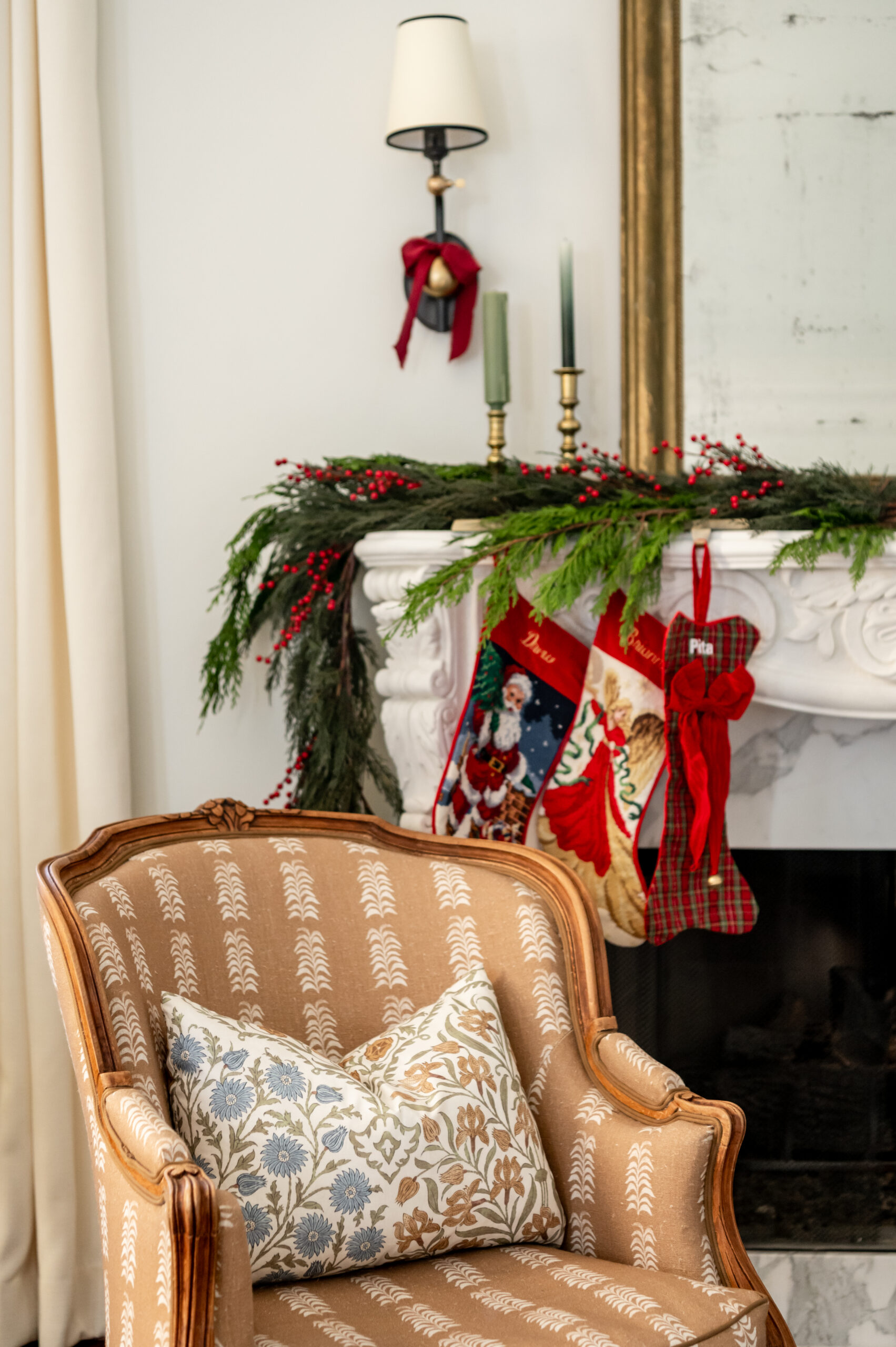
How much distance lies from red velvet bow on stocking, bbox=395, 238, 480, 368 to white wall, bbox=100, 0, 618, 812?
0.05 meters

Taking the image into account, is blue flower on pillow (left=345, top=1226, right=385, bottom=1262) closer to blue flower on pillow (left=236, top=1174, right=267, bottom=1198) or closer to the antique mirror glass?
blue flower on pillow (left=236, top=1174, right=267, bottom=1198)

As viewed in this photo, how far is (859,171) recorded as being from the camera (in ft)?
6.24

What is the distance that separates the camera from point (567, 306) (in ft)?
6.07

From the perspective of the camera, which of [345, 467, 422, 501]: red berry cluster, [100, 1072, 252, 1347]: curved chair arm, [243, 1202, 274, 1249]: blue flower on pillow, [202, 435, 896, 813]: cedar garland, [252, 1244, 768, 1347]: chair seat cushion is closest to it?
[100, 1072, 252, 1347]: curved chair arm

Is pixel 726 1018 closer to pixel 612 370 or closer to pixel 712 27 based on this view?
pixel 612 370

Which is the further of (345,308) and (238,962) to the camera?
(345,308)

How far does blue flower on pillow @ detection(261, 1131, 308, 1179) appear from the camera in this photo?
1.21m

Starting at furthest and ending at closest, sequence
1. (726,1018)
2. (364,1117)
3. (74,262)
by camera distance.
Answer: (726,1018) → (74,262) → (364,1117)

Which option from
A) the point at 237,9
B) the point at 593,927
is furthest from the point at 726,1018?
the point at 237,9

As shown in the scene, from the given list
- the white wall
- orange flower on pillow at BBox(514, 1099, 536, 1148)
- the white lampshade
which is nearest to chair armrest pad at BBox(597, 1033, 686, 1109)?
orange flower on pillow at BBox(514, 1099, 536, 1148)

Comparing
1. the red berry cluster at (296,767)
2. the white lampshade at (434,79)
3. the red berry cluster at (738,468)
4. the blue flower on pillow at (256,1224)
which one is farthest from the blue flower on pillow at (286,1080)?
the white lampshade at (434,79)

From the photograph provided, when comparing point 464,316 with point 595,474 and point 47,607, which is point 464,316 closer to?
point 595,474

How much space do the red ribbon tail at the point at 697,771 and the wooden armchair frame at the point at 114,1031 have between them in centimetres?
29

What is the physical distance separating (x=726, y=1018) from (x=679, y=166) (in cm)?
150
